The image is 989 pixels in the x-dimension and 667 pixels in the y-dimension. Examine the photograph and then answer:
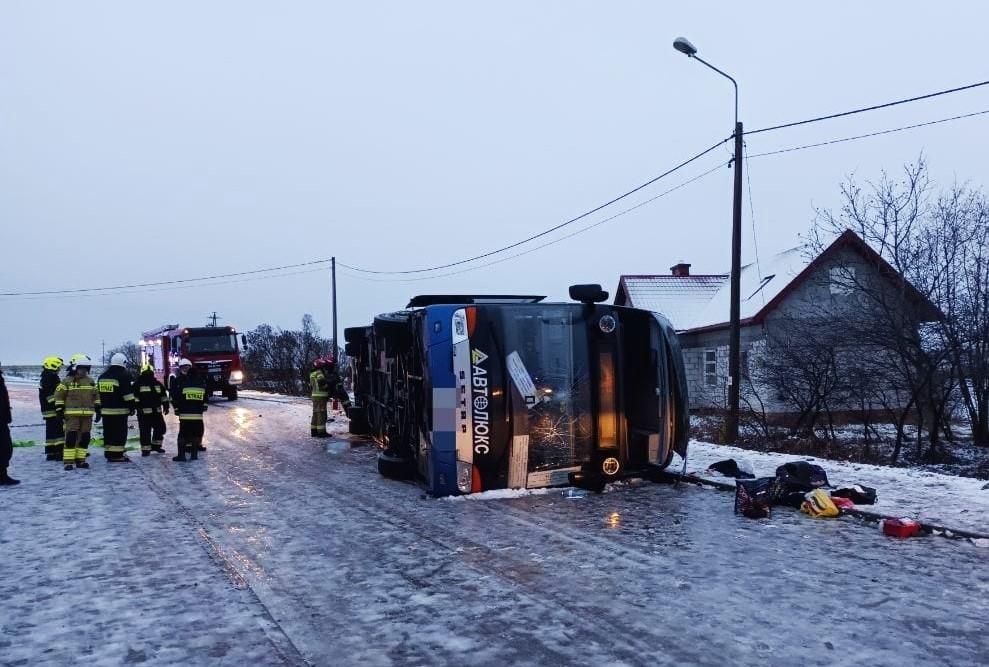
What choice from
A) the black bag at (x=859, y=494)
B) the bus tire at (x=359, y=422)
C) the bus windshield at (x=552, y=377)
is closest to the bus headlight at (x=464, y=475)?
the bus windshield at (x=552, y=377)

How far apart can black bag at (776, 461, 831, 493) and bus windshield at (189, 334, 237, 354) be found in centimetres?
2367

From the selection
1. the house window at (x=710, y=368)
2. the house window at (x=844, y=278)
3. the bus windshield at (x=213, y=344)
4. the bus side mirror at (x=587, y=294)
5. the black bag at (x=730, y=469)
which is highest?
the house window at (x=844, y=278)

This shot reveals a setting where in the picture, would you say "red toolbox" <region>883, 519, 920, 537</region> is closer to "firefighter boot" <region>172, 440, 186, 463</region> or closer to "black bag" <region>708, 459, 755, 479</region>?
"black bag" <region>708, 459, 755, 479</region>

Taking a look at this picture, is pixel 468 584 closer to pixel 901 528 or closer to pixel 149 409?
pixel 901 528

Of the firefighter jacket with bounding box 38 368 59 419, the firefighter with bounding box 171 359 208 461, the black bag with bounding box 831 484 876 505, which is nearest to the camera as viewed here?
the black bag with bounding box 831 484 876 505

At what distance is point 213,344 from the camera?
28156 mm

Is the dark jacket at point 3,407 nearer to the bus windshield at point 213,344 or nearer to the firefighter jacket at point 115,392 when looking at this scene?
the firefighter jacket at point 115,392

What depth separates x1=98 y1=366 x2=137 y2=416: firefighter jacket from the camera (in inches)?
466

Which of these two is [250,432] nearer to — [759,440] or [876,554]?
[759,440]

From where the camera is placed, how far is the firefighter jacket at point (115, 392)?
38.8 ft

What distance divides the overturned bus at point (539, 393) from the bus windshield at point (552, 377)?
1cm

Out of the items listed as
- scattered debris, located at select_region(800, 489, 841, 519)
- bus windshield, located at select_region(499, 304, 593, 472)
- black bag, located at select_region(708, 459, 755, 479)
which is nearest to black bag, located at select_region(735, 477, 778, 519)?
scattered debris, located at select_region(800, 489, 841, 519)

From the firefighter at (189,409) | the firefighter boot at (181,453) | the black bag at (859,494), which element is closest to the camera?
the black bag at (859,494)

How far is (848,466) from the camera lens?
1032 centimetres
